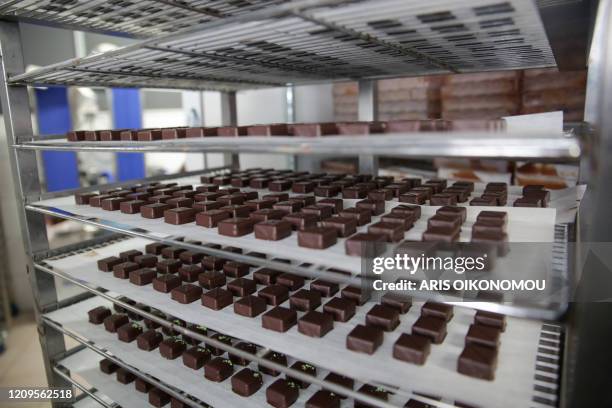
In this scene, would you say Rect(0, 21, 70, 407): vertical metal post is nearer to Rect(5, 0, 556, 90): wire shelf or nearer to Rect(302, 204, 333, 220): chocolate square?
Rect(5, 0, 556, 90): wire shelf

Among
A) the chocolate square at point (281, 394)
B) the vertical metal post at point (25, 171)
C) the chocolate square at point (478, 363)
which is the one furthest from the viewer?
the vertical metal post at point (25, 171)

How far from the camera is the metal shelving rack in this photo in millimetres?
861

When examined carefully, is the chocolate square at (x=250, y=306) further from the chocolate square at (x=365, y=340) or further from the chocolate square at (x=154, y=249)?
the chocolate square at (x=154, y=249)

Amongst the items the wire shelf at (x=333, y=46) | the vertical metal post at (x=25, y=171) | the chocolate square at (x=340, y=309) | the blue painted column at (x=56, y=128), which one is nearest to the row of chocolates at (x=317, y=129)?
the wire shelf at (x=333, y=46)

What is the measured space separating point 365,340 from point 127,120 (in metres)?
4.57

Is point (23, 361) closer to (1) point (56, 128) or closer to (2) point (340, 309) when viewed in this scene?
(1) point (56, 128)

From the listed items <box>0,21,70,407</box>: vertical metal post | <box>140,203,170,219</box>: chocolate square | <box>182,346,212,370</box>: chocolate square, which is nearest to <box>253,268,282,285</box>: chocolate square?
<box>182,346,212,370</box>: chocolate square

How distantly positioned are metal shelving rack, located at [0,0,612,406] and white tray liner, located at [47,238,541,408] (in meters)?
0.08

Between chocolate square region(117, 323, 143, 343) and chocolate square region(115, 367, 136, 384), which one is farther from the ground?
chocolate square region(117, 323, 143, 343)

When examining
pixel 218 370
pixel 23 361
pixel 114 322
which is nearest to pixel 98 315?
pixel 114 322

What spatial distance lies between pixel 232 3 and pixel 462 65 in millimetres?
983

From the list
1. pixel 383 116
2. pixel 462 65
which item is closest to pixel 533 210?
pixel 462 65

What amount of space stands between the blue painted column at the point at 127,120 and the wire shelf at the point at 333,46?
9.62 ft

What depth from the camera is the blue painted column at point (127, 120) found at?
15.7ft
